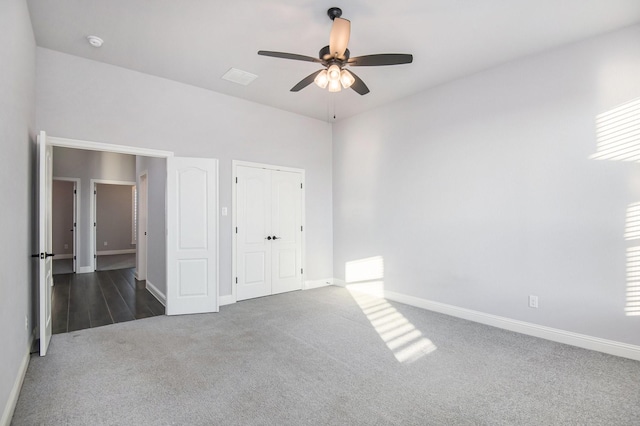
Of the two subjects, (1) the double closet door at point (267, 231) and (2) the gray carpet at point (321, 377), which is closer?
(2) the gray carpet at point (321, 377)

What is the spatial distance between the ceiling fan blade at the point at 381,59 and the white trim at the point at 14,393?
3427 mm

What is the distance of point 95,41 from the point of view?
3238 mm

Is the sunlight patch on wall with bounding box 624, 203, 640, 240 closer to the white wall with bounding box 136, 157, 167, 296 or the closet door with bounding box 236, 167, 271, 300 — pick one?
the closet door with bounding box 236, 167, 271, 300

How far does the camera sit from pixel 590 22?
9.50 feet

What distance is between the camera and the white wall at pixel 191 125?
11.5 feet

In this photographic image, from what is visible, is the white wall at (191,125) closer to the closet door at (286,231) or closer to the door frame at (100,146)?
the door frame at (100,146)

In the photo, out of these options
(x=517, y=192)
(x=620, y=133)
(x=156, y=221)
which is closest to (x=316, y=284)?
(x=156, y=221)

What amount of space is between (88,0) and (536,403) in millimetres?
4704

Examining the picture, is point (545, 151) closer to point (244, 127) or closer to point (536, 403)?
point (536, 403)

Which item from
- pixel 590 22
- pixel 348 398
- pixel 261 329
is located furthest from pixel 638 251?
pixel 261 329

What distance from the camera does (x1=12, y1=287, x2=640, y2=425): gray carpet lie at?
2049 mm

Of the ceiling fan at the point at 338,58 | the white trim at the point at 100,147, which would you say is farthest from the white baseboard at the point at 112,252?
the ceiling fan at the point at 338,58

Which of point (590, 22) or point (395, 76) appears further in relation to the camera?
point (395, 76)

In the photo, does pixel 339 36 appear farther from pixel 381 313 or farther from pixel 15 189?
pixel 381 313
